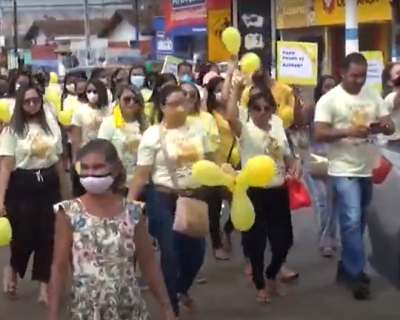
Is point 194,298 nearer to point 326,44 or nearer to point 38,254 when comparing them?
point 38,254

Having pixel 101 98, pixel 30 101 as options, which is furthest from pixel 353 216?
pixel 101 98

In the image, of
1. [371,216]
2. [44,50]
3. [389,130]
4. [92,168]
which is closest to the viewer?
[92,168]

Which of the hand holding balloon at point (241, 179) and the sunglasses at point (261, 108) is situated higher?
the sunglasses at point (261, 108)

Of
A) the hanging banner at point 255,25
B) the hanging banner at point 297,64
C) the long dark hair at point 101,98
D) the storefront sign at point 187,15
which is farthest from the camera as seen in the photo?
the storefront sign at point 187,15

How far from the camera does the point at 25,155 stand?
7.56 metres

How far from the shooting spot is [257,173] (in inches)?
264

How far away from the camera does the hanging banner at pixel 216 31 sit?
27391mm

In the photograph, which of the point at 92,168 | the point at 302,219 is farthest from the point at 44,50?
the point at 92,168

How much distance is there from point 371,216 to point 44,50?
4526 centimetres

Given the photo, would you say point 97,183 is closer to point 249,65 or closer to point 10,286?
point 10,286

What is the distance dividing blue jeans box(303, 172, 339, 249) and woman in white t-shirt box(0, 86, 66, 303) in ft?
9.07

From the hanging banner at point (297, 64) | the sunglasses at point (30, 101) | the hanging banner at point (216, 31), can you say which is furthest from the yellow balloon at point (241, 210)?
the hanging banner at point (216, 31)

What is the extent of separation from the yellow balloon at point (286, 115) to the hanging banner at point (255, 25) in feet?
48.2

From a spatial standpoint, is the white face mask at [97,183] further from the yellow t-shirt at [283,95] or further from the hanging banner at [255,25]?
the hanging banner at [255,25]
